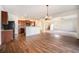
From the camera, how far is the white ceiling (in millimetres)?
2805

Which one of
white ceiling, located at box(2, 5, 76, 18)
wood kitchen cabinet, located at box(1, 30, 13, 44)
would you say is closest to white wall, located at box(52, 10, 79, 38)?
white ceiling, located at box(2, 5, 76, 18)

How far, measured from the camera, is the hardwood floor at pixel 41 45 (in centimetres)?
279

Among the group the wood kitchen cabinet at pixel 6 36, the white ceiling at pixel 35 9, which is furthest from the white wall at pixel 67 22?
the wood kitchen cabinet at pixel 6 36

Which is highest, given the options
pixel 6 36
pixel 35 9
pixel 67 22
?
pixel 35 9

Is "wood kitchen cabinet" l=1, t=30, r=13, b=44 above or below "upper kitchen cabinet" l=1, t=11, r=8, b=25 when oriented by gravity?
below

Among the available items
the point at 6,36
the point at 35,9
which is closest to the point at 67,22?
the point at 35,9

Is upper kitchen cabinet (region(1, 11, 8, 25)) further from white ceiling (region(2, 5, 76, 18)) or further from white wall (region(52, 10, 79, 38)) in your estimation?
white wall (region(52, 10, 79, 38))

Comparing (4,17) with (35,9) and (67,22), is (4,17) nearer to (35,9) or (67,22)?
(35,9)

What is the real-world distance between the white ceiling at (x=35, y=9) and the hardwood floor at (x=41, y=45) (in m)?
0.50

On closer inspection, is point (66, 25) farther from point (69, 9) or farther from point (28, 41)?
point (28, 41)

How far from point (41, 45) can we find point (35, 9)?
0.80 metres

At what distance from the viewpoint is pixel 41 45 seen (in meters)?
2.80

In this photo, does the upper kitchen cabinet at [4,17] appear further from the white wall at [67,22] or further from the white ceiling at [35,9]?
the white wall at [67,22]

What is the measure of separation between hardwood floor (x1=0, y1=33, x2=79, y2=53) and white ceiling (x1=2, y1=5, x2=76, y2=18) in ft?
1.66
